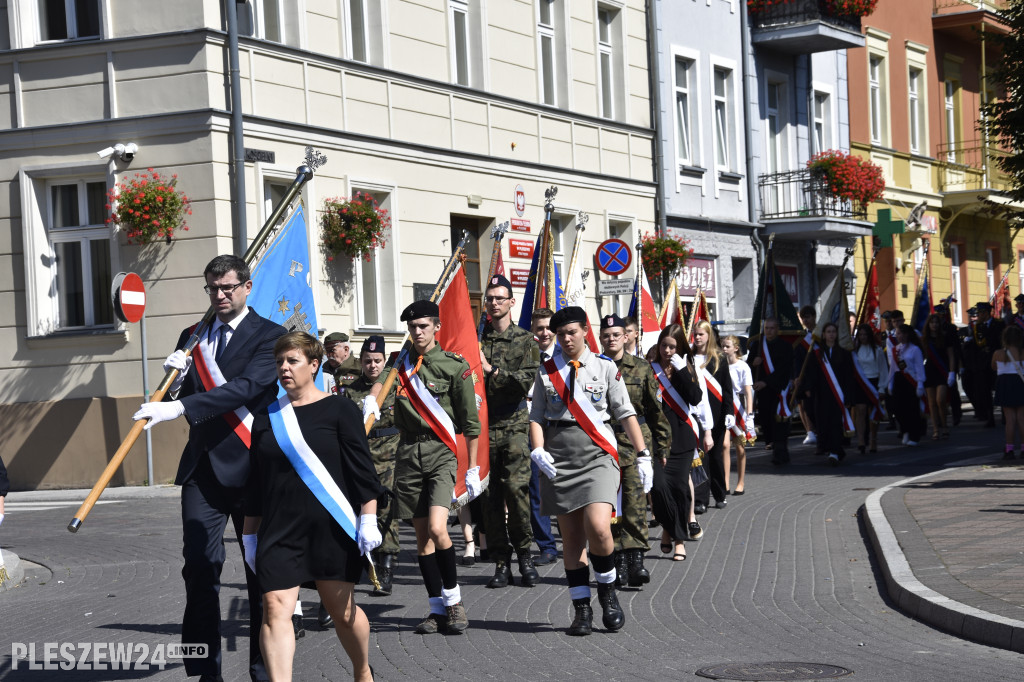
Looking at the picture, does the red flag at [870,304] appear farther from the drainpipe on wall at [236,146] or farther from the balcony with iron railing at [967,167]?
the balcony with iron railing at [967,167]

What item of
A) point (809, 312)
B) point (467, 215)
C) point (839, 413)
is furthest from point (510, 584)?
point (467, 215)

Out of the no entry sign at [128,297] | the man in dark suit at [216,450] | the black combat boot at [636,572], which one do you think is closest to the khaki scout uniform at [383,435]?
the black combat boot at [636,572]

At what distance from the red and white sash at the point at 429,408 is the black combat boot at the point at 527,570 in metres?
1.76

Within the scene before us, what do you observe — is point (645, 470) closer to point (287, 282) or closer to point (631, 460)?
point (631, 460)

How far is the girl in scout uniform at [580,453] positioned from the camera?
870 centimetres

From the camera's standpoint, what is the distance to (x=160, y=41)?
758 inches

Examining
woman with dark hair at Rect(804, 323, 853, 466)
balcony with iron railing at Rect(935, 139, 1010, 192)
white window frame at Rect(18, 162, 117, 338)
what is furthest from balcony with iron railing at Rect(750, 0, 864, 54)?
white window frame at Rect(18, 162, 117, 338)

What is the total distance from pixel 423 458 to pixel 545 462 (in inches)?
33.8

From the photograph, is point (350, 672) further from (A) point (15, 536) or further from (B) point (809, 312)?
(B) point (809, 312)

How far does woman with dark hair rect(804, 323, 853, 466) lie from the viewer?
20125 millimetres

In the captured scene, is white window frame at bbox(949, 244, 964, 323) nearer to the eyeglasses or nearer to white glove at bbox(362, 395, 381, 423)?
white glove at bbox(362, 395, 381, 423)

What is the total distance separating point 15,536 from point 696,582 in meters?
7.28

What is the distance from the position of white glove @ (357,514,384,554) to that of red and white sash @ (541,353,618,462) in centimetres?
263

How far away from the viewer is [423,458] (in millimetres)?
9164
